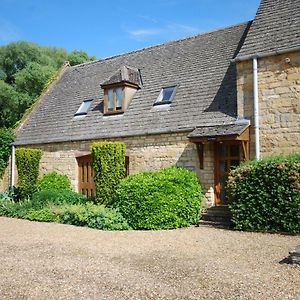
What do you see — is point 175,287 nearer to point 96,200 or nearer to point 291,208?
point 291,208

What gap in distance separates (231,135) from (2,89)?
23.3 m

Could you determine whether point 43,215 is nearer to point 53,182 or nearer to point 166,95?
point 53,182

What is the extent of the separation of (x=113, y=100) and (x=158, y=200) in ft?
20.8

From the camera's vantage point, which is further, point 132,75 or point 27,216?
point 132,75

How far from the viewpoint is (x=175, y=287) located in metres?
5.23

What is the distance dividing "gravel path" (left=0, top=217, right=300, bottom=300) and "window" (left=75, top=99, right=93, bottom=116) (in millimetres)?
7789

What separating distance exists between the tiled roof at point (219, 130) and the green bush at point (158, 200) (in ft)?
4.65

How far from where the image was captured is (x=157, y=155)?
13.5 meters

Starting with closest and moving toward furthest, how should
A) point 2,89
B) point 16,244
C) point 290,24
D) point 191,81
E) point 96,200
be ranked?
point 16,244 < point 290,24 < point 96,200 < point 191,81 < point 2,89

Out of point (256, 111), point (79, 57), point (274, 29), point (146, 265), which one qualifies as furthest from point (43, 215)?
point (79, 57)

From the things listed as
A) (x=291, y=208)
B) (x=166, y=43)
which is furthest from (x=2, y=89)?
(x=291, y=208)

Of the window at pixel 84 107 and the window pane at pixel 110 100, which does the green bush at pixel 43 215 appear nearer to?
the window pane at pixel 110 100

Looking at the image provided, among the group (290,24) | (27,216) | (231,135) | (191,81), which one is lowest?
(27,216)

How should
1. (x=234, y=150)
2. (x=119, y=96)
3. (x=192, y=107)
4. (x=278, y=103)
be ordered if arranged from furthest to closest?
(x=119, y=96) < (x=192, y=107) < (x=234, y=150) < (x=278, y=103)
